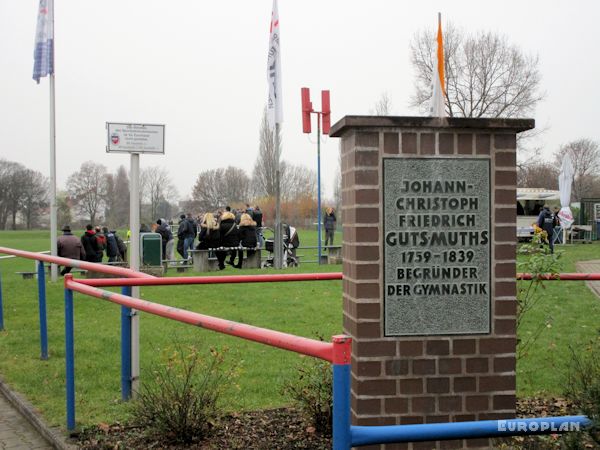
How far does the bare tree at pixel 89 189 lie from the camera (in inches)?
3314

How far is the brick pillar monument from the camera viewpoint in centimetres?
342

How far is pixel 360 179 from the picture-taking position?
3.41 metres

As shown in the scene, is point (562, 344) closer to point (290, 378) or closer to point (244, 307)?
point (290, 378)

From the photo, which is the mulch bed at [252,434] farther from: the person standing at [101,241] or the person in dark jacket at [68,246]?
the person standing at [101,241]

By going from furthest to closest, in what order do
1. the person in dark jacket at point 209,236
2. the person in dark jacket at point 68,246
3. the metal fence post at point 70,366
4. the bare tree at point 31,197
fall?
the bare tree at point 31,197 < the person in dark jacket at point 209,236 < the person in dark jacket at point 68,246 < the metal fence post at point 70,366

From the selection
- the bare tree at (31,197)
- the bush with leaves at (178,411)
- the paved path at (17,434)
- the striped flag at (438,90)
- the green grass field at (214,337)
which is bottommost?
the paved path at (17,434)

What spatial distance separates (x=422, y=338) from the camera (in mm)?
3479

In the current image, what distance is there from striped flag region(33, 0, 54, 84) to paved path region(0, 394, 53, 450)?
11459 millimetres

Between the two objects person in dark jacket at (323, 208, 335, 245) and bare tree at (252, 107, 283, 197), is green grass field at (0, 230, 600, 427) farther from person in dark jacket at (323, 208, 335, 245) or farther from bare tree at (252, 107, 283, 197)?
bare tree at (252, 107, 283, 197)

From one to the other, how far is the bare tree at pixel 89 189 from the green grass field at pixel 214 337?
2869 inches

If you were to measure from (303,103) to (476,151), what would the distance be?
16.2 m

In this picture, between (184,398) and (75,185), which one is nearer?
(184,398)

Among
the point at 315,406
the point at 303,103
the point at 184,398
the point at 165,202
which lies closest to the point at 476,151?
the point at 315,406

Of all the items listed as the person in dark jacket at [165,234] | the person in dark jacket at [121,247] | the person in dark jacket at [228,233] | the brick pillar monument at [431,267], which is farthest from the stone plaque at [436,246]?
the person in dark jacket at [121,247]
